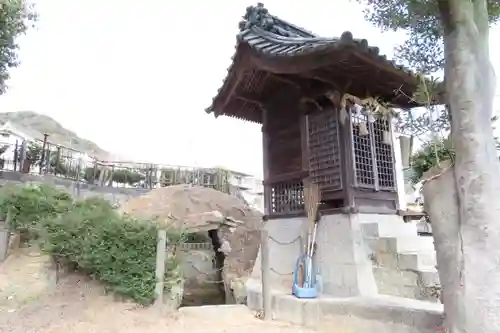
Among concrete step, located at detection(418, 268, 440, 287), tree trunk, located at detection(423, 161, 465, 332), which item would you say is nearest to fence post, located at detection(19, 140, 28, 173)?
concrete step, located at detection(418, 268, 440, 287)

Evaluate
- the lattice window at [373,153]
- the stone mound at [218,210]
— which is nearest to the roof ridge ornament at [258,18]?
the lattice window at [373,153]

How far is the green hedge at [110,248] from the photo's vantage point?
592cm

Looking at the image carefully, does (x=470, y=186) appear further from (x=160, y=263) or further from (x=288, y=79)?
(x=160, y=263)

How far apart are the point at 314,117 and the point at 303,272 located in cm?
292

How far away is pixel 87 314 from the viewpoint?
5523 millimetres

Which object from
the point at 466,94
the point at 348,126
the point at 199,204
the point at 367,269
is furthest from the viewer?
the point at 199,204

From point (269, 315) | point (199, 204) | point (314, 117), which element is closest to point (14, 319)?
point (269, 315)

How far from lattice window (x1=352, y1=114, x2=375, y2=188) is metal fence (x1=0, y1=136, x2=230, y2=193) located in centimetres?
1157

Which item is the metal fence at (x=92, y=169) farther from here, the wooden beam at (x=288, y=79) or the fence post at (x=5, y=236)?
the wooden beam at (x=288, y=79)

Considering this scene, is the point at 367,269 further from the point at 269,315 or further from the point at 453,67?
the point at 453,67

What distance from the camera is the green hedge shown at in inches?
233

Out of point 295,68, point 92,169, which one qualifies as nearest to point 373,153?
point 295,68

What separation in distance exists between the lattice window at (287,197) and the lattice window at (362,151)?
1218 mm

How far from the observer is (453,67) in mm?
3227
